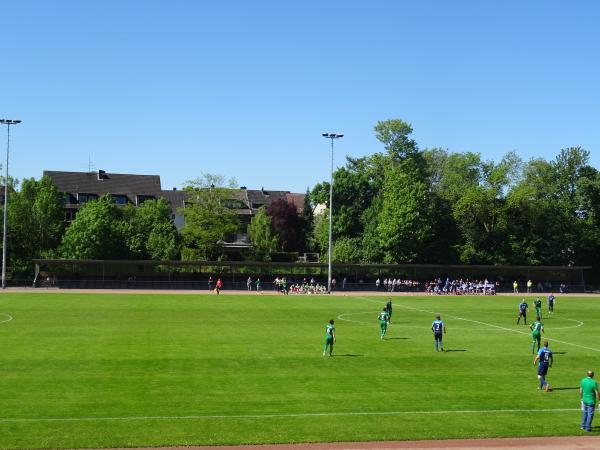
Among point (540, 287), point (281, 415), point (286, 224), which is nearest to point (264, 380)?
point (281, 415)

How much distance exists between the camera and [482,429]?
19703mm

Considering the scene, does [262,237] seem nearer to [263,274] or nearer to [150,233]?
[150,233]

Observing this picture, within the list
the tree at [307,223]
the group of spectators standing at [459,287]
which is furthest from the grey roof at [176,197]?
the group of spectators standing at [459,287]

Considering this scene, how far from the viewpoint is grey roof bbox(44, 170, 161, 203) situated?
119 m

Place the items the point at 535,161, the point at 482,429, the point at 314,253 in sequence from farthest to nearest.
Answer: the point at 314,253
the point at 535,161
the point at 482,429

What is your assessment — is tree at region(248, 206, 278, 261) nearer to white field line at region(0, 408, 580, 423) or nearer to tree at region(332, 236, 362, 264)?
tree at region(332, 236, 362, 264)

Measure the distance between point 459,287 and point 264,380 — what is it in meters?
60.8

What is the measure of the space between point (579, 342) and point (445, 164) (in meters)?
88.2

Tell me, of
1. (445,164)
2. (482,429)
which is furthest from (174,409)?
(445,164)

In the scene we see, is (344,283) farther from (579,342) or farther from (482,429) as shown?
(482,429)

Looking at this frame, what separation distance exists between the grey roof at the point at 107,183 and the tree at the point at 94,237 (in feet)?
108

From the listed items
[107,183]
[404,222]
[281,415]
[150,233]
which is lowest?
[281,415]

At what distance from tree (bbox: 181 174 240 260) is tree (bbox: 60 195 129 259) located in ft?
46.8

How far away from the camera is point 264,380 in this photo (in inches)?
1010
